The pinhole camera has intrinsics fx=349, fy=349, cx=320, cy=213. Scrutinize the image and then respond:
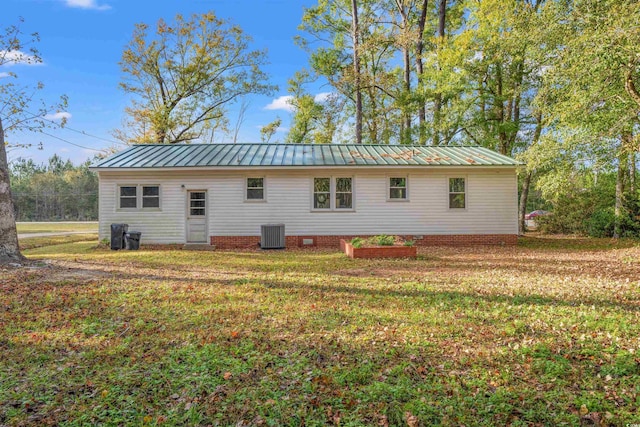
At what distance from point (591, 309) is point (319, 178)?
10015 millimetres

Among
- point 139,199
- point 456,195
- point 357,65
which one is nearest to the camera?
point 139,199

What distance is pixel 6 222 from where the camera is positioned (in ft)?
27.6

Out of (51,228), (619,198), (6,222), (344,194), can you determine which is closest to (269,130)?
(344,194)

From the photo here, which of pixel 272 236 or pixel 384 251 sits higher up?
pixel 272 236

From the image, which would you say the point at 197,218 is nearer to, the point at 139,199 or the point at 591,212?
the point at 139,199

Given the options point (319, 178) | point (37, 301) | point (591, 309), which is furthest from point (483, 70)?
point (37, 301)

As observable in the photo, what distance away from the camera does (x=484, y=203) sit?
45.4 ft

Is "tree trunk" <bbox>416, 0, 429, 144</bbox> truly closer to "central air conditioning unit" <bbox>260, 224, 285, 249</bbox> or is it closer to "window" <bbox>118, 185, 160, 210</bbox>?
"central air conditioning unit" <bbox>260, 224, 285, 249</bbox>

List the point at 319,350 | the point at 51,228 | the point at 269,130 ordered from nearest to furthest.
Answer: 1. the point at 319,350
2. the point at 269,130
3. the point at 51,228

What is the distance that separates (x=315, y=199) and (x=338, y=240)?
6.05ft

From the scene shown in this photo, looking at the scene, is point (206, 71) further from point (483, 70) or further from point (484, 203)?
point (484, 203)

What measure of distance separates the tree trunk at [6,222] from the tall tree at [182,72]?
13856 mm

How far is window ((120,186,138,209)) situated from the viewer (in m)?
13.5

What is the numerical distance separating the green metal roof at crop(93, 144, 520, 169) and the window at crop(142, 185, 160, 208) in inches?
36.4
